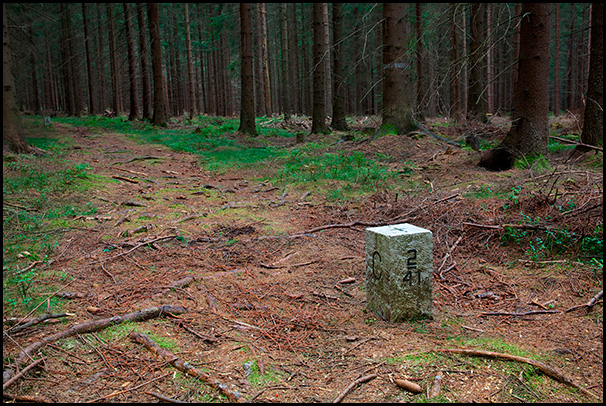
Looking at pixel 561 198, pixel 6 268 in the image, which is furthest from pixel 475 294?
pixel 6 268

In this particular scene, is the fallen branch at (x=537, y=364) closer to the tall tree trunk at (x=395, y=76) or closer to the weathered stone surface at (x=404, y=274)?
the weathered stone surface at (x=404, y=274)

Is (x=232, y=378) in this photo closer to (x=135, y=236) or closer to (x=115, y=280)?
(x=115, y=280)

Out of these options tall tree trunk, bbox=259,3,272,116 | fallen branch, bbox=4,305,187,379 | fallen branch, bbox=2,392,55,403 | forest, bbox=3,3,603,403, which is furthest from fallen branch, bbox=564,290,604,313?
tall tree trunk, bbox=259,3,272,116

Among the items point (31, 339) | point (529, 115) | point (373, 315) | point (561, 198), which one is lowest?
point (373, 315)

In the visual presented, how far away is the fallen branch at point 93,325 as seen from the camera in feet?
8.84

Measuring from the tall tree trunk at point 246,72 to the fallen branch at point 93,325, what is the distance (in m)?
13.4

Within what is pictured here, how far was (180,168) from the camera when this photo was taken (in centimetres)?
1145

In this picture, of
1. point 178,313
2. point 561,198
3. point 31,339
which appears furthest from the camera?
point 561,198

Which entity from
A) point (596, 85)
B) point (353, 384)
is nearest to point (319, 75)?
point (596, 85)

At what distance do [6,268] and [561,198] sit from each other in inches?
267

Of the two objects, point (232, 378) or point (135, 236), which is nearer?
point (232, 378)

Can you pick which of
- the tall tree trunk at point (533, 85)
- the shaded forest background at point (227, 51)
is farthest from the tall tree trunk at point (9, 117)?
the tall tree trunk at point (533, 85)

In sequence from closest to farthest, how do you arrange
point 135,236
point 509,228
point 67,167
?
point 509,228, point 135,236, point 67,167

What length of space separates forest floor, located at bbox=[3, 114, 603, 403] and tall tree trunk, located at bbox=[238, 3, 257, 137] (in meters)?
9.34
